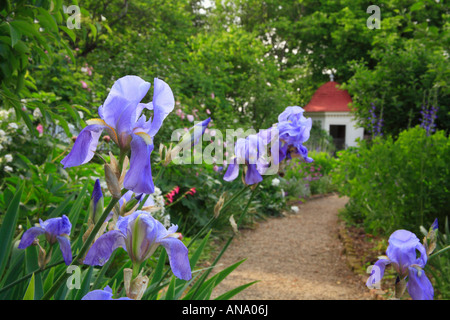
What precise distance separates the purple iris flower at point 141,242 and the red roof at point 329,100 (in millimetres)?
16655

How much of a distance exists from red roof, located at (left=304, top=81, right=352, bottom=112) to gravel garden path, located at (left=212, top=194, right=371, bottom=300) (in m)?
10.8

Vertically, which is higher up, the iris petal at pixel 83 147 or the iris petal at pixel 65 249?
the iris petal at pixel 83 147

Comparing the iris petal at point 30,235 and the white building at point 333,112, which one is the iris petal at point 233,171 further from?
the white building at point 333,112

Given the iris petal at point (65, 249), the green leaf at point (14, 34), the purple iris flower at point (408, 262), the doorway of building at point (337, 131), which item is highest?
the green leaf at point (14, 34)

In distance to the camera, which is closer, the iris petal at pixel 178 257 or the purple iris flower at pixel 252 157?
the iris petal at pixel 178 257

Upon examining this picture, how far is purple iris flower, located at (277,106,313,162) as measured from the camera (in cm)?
103

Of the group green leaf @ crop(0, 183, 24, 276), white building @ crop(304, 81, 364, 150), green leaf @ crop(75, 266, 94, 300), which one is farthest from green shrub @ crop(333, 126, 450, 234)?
white building @ crop(304, 81, 364, 150)

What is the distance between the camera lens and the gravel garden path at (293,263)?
357 centimetres

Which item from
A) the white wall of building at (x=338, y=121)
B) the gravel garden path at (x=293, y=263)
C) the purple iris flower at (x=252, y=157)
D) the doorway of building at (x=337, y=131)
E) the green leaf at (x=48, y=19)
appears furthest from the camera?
the doorway of building at (x=337, y=131)

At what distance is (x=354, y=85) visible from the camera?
723 cm

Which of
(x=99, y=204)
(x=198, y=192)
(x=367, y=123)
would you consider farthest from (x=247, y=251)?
(x=99, y=204)

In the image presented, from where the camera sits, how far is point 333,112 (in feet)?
55.3

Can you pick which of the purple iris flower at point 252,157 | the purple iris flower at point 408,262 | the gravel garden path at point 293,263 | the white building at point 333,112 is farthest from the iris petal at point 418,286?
the white building at point 333,112

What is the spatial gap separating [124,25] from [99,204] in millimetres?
8954
